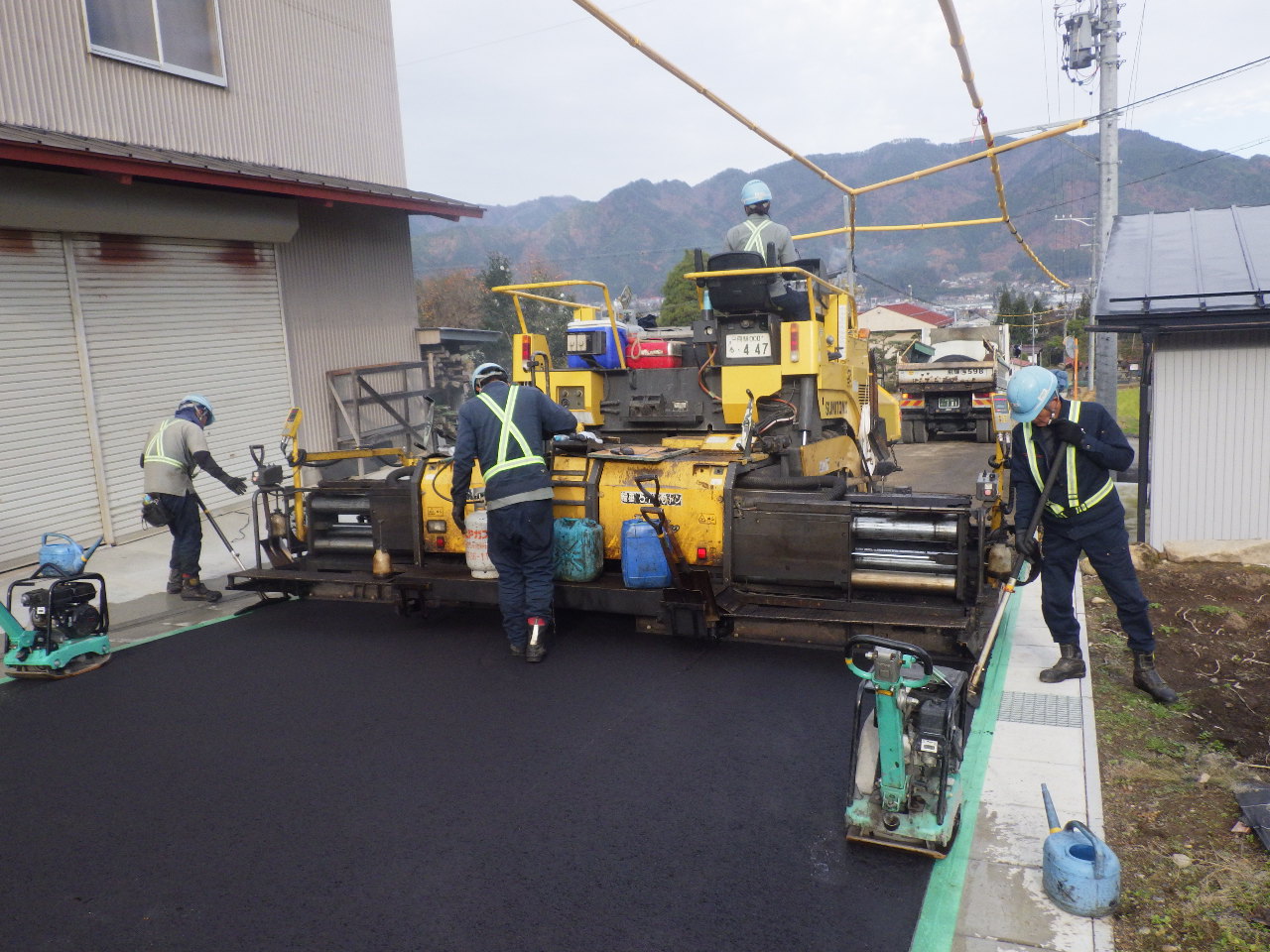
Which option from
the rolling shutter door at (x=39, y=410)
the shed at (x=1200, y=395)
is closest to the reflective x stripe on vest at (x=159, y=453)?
the rolling shutter door at (x=39, y=410)

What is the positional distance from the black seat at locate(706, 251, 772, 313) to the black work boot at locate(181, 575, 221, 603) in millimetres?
4660

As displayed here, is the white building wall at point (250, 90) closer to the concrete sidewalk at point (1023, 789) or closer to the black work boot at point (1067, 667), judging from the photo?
the concrete sidewalk at point (1023, 789)

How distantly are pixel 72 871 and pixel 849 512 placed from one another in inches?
166

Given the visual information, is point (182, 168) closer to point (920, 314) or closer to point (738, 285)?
point (738, 285)

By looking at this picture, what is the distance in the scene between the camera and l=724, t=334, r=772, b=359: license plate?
22.0 feet

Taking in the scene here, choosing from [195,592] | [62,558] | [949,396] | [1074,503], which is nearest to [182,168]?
[195,592]

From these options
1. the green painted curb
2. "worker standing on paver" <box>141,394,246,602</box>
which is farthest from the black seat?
"worker standing on paver" <box>141,394,246,602</box>

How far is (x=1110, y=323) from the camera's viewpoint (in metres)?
8.18

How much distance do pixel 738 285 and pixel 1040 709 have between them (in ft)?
11.3

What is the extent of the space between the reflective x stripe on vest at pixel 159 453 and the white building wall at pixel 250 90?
12.8 ft

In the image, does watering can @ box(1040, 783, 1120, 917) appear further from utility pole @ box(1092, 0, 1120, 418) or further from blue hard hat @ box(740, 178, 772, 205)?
utility pole @ box(1092, 0, 1120, 418)

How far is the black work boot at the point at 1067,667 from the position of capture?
5137 mm

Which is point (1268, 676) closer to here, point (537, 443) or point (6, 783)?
point (537, 443)

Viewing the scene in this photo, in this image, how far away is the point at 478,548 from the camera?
6.20 meters
